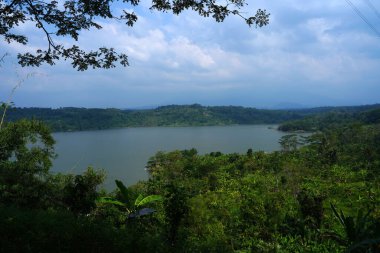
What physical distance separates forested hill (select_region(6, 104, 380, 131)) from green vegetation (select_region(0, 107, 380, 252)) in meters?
97.1

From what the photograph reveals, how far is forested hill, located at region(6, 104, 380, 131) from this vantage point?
460 ft

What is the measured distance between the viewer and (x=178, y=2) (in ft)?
15.5

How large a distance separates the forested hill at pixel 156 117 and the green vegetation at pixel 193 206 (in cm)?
9713

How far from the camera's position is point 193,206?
18.4 meters

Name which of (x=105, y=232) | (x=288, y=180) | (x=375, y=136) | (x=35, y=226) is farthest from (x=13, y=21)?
(x=375, y=136)

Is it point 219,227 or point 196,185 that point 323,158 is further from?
point 219,227

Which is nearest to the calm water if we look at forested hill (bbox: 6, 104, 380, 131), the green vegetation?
the green vegetation

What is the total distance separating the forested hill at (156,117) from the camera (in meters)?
140

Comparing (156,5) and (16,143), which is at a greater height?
(156,5)

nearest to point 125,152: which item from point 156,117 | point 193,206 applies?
point 193,206

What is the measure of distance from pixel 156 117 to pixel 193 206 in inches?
6279

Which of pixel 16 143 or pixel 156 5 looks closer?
pixel 156 5

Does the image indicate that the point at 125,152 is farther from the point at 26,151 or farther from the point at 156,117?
the point at 156,117

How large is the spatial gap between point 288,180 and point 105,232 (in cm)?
3372
